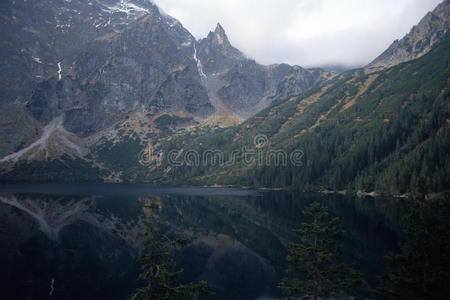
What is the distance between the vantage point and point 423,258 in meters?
14.5

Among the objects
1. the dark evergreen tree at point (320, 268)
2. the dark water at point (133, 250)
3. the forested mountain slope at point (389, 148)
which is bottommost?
the dark water at point (133, 250)

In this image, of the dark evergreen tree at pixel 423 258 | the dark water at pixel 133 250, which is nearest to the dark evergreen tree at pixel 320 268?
the dark evergreen tree at pixel 423 258

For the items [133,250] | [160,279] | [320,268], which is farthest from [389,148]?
[160,279]

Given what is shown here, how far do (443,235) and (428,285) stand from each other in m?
2.71

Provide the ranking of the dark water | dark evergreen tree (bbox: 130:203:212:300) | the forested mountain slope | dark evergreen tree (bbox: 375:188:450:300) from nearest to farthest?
dark evergreen tree (bbox: 375:188:450:300)
dark evergreen tree (bbox: 130:203:212:300)
the dark water
the forested mountain slope

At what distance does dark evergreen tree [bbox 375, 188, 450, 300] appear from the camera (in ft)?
43.9

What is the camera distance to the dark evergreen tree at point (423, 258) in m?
13.4

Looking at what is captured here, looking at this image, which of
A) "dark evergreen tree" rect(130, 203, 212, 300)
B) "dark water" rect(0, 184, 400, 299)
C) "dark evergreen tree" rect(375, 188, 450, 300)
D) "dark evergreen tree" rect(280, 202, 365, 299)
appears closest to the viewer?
"dark evergreen tree" rect(375, 188, 450, 300)

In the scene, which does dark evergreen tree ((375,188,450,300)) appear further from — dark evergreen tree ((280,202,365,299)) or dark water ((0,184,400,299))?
dark water ((0,184,400,299))

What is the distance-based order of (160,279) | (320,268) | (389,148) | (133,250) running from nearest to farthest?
(160,279) < (320,268) < (133,250) < (389,148)

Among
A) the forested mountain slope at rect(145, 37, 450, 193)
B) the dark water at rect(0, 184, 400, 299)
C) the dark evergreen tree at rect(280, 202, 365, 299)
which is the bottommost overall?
the dark water at rect(0, 184, 400, 299)

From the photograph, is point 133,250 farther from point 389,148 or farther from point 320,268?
point 389,148

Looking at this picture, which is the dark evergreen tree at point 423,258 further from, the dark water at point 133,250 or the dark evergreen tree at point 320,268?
the dark water at point 133,250

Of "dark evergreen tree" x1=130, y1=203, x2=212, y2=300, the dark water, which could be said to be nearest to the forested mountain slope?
the dark water
